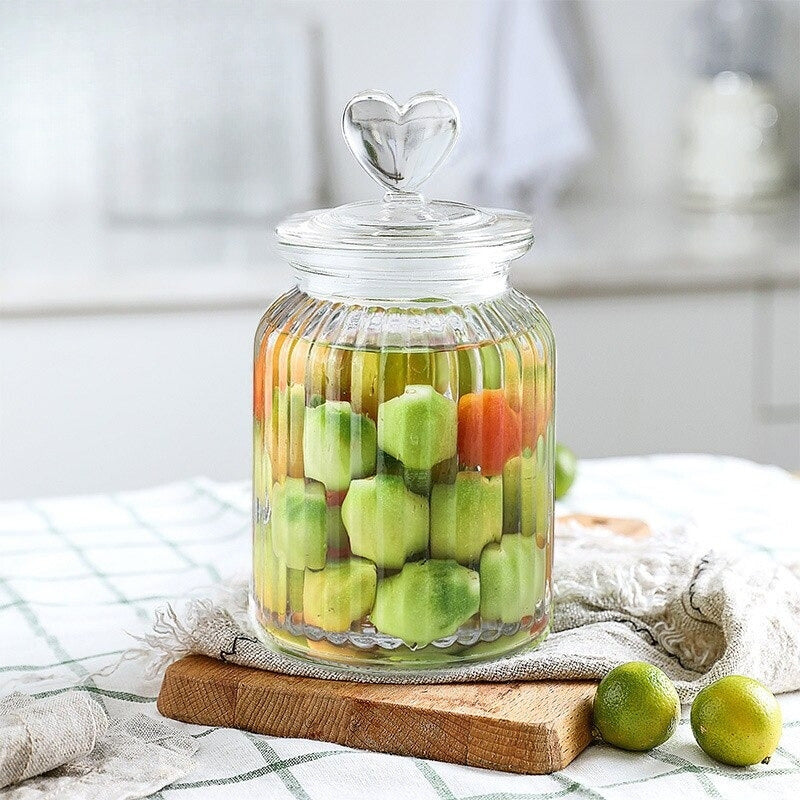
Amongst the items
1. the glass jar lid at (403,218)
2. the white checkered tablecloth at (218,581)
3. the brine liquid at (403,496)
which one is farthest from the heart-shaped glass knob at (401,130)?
the white checkered tablecloth at (218,581)

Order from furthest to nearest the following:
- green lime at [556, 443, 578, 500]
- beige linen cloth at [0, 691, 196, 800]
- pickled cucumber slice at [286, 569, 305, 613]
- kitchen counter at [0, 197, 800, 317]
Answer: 1. kitchen counter at [0, 197, 800, 317]
2. green lime at [556, 443, 578, 500]
3. pickled cucumber slice at [286, 569, 305, 613]
4. beige linen cloth at [0, 691, 196, 800]

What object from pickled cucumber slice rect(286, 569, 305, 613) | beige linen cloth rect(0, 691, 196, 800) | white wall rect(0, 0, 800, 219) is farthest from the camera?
white wall rect(0, 0, 800, 219)

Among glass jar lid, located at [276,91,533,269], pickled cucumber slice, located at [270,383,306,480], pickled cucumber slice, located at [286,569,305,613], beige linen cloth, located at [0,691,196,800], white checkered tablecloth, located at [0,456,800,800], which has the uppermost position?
glass jar lid, located at [276,91,533,269]

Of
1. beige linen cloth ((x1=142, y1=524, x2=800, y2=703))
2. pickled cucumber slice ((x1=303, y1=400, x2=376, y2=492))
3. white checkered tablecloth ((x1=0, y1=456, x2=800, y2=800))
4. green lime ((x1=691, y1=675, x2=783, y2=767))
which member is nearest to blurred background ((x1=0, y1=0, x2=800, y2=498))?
white checkered tablecloth ((x1=0, y1=456, x2=800, y2=800))

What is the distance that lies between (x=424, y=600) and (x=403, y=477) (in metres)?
0.07

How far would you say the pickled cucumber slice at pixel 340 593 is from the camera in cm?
77

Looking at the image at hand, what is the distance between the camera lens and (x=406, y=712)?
0.74 metres

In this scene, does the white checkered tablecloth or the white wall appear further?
the white wall

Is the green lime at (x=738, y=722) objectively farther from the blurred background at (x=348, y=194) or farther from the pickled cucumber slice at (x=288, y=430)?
the blurred background at (x=348, y=194)

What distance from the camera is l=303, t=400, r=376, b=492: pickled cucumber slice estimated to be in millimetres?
756

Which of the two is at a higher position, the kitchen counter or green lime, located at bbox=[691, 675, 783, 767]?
the kitchen counter

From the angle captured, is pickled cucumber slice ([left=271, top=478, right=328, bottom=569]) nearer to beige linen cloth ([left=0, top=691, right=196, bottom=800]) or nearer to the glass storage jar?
the glass storage jar

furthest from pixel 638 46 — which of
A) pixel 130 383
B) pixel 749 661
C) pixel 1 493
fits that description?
pixel 749 661

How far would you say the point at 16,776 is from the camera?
692mm
